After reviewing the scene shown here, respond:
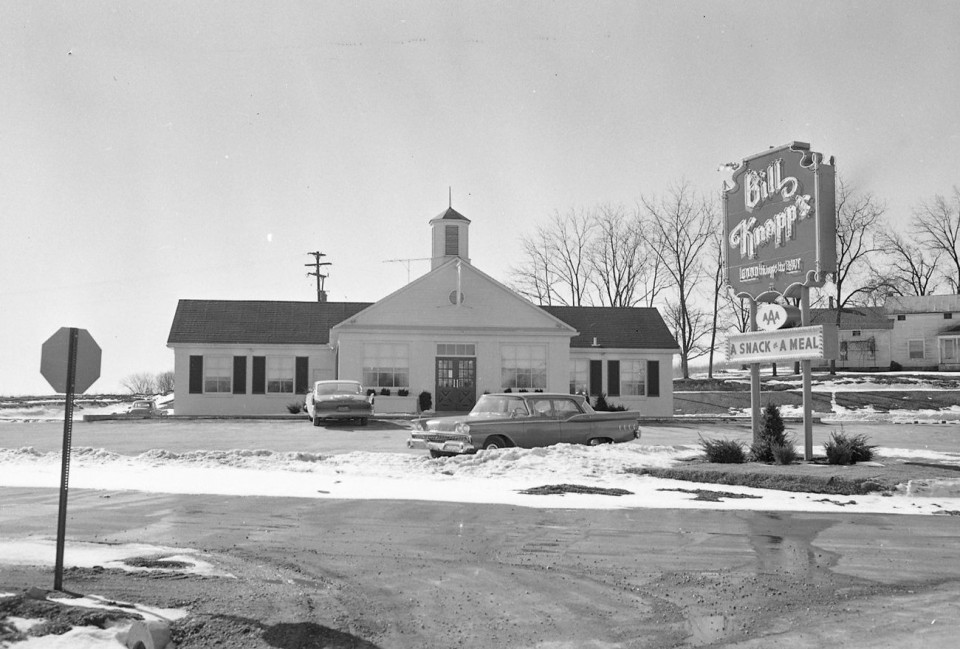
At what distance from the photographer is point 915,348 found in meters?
62.8

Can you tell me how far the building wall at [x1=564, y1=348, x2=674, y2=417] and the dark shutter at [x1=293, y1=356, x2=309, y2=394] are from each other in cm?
1113

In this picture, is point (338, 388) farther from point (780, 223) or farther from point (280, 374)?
point (780, 223)

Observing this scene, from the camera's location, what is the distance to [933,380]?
2055 inches

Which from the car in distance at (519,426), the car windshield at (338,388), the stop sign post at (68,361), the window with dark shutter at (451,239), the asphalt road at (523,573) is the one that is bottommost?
the asphalt road at (523,573)

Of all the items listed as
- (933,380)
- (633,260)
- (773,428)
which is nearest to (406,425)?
(773,428)

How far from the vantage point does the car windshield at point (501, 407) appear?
17.0 m

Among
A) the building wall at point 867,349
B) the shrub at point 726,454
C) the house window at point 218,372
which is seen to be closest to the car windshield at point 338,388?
the house window at point 218,372

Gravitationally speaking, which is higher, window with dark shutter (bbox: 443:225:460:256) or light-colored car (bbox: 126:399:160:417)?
window with dark shutter (bbox: 443:225:460:256)

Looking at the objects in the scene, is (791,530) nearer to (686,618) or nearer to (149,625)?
(686,618)

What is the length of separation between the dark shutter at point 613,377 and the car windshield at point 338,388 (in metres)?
13.0

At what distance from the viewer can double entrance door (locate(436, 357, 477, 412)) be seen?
35.4 meters

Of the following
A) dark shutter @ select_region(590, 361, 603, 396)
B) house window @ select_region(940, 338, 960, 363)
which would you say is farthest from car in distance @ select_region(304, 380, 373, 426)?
house window @ select_region(940, 338, 960, 363)

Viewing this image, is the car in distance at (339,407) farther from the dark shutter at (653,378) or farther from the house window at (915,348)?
the house window at (915,348)

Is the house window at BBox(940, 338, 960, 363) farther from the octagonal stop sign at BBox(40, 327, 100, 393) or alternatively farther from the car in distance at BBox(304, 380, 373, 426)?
the octagonal stop sign at BBox(40, 327, 100, 393)
